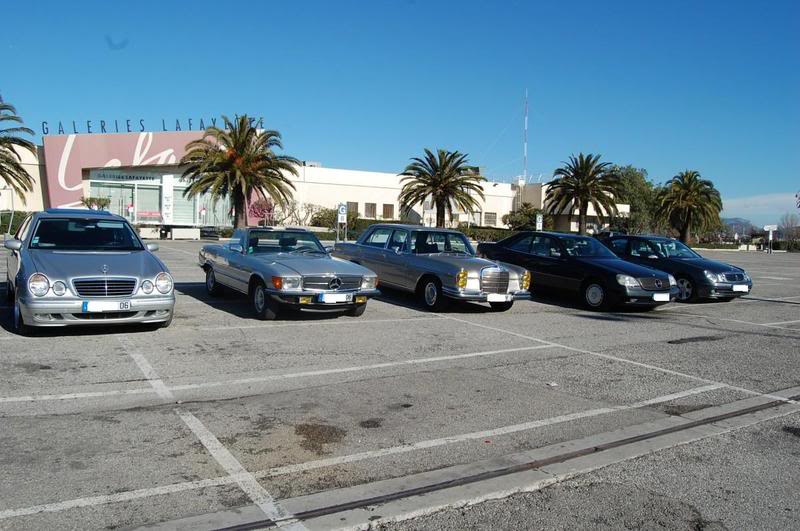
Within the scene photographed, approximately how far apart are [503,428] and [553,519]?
1.67m

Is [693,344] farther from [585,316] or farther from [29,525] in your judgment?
[29,525]

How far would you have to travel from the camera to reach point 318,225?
53.9 meters

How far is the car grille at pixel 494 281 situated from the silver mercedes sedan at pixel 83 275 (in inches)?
210

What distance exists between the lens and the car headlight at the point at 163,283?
8.35 m

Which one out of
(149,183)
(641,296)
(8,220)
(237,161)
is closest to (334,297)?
(641,296)

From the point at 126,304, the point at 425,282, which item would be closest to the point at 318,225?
the point at 425,282

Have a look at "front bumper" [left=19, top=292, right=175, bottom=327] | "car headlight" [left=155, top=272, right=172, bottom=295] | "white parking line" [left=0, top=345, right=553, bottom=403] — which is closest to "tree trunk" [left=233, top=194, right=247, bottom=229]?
"car headlight" [left=155, top=272, right=172, bottom=295]

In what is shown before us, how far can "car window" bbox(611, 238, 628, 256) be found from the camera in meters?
16.4

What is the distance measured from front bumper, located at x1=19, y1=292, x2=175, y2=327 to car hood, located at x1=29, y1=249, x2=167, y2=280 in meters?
0.32

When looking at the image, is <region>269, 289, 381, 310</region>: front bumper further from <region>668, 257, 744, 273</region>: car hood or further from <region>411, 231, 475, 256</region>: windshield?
<region>668, 257, 744, 273</region>: car hood

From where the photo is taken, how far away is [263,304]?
9867 millimetres

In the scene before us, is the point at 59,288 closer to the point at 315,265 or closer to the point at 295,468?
the point at 315,265

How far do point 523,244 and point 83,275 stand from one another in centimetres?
990

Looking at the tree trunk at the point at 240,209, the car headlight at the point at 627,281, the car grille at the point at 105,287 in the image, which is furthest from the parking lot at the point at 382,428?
the tree trunk at the point at 240,209
